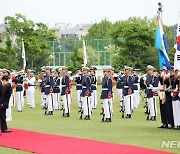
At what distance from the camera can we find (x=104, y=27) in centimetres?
12281

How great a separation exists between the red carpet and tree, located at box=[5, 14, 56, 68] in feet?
148

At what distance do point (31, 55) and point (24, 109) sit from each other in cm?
3464

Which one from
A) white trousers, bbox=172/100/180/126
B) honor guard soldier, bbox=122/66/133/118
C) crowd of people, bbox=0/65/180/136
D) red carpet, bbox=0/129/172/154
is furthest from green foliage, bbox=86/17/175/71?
red carpet, bbox=0/129/172/154

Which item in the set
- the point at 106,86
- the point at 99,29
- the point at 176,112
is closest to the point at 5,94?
the point at 106,86

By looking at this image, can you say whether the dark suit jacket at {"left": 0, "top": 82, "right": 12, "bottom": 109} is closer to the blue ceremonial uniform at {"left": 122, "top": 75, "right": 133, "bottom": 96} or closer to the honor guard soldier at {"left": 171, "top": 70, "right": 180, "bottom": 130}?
the honor guard soldier at {"left": 171, "top": 70, "right": 180, "bottom": 130}

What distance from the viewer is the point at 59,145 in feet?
49.0

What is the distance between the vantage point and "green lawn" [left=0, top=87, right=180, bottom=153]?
16.0 meters

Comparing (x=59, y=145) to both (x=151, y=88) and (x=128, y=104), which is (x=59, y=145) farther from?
(x=128, y=104)

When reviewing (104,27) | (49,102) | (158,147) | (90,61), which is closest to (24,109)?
(49,102)

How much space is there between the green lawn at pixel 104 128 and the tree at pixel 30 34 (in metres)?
36.8

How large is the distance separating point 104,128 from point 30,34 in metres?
45.3

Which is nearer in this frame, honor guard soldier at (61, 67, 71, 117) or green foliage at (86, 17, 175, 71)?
honor guard soldier at (61, 67, 71, 117)

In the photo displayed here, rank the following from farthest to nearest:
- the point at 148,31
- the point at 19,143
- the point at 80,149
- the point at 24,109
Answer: the point at 148,31, the point at 24,109, the point at 19,143, the point at 80,149

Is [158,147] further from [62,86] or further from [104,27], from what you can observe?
[104,27]
